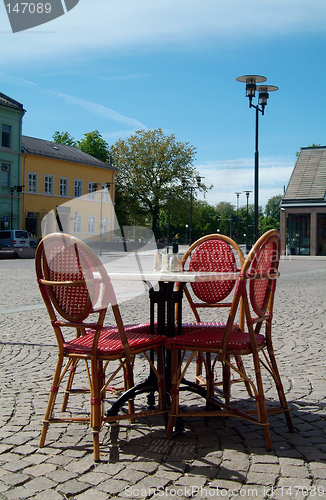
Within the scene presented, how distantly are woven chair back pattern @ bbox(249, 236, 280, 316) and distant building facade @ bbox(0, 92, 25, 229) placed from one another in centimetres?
4038

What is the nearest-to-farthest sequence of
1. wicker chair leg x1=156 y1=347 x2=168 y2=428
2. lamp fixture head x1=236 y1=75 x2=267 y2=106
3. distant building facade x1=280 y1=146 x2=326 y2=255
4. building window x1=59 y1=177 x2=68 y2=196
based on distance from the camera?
wicker chair leg x1=156 y1=347 x2=168 y2=428, lamp fixture head x1=236 y1=75 x2=267 y2=106, distant building facade x1=280 y1=146 x2=326 y2=255, building window x1=59 y1=177 x2=68 y2=196

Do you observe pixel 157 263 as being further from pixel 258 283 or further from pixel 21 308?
pixel 21 308

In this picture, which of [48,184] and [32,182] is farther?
[48,184]

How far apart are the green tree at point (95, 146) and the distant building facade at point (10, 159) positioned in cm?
1847

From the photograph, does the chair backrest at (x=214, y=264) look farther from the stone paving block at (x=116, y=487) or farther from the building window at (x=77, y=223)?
the building window at (x=77, y=223)

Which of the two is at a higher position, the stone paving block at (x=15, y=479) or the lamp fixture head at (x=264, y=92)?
the lamp fixture head at (x=264, y=92)

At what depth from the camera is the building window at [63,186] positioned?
4972cm

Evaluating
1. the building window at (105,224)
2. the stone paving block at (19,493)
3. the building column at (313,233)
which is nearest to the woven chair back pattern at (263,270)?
the stone paving block at (19,493)

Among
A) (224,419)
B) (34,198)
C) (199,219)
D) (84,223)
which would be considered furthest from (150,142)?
Answer: (224,419)

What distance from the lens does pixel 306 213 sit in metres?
42.1

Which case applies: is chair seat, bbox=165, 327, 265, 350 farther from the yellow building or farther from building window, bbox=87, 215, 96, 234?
building window, bbox=87, 215, 96, 234

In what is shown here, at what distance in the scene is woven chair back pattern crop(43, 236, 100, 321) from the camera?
10.7 ft

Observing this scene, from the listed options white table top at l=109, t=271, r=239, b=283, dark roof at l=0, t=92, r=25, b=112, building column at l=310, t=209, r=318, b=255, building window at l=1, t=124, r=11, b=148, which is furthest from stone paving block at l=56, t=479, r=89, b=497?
building window at l=1, t=124, r=11, b=148

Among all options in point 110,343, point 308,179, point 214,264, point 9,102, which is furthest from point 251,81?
point 9,102
